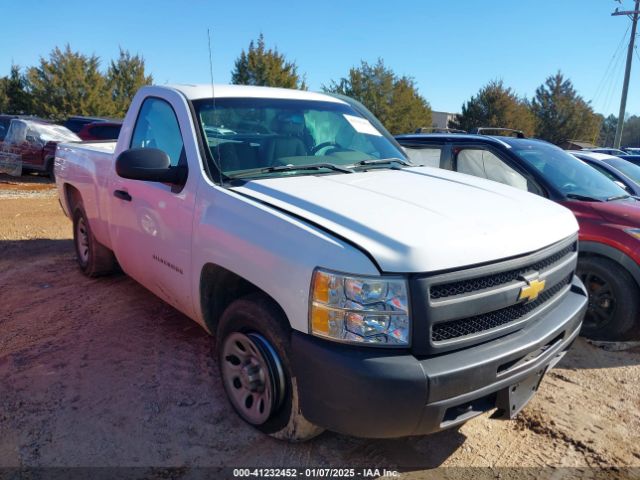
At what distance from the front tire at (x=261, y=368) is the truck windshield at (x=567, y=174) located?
3.46m

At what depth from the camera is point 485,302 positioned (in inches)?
92.1

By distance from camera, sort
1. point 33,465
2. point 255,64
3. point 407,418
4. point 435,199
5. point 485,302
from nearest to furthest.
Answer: point 407,418 < point 485,302 < point 33,465 < point 435,199 < point 255,64

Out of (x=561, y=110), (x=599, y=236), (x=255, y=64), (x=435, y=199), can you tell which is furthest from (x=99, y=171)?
(x=561, y=110)

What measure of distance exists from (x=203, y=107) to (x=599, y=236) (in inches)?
137

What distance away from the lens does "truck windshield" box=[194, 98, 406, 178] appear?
3.28m

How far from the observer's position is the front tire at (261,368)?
2539 millimetres

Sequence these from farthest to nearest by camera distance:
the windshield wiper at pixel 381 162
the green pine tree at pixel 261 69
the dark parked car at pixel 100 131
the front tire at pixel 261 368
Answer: the green pine tree at pixel 261 69 < the dark parked car at pixel 100 131 < the windshield wiper at pixel 381 162 < the front tire at pixel 261 368

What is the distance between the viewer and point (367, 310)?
2.18 metres

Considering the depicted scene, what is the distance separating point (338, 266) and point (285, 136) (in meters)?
1.66

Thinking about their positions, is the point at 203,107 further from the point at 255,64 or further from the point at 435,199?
the point at 255,64

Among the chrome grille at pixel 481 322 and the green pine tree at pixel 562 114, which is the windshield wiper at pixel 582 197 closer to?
the chrome grille at pixel 481 322

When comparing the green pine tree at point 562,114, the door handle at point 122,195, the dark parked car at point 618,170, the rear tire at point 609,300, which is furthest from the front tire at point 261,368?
the green pine tree at point 562,114

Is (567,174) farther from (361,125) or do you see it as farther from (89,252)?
(89,252)

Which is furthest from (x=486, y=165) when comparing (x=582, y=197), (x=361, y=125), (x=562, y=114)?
(x=562, y=114)
